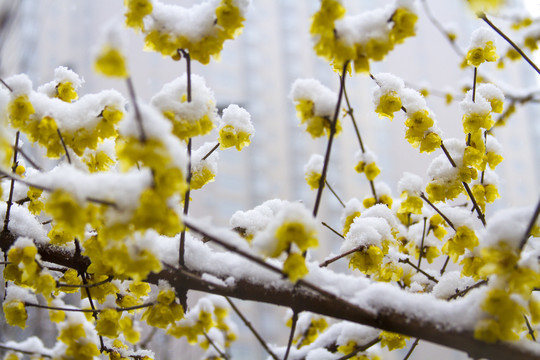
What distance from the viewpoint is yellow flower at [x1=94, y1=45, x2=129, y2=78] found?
2.38 feet

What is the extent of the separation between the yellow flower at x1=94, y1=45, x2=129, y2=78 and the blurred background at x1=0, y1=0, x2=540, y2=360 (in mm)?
20318

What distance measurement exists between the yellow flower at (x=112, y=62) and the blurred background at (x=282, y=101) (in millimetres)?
20318

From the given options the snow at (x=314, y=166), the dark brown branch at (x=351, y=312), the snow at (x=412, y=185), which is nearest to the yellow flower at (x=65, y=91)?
the dark brown branch at (x=351, y=312)

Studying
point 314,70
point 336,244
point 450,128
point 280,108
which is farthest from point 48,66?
point 450,128

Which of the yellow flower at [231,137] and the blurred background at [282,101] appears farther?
the blurred background at [282,101]

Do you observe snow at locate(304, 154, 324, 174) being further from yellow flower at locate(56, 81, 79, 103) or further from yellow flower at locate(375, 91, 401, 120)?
yellow flower at locate(56, 81, 79, 103)

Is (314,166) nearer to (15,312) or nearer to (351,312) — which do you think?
(351,312)

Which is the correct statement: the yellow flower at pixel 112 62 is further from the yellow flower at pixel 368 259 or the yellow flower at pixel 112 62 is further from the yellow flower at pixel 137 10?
the yellow flower at pixel 368 259

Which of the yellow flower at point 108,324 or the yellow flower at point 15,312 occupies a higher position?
the yellow flower at point 15,312

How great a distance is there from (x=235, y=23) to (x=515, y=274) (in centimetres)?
79

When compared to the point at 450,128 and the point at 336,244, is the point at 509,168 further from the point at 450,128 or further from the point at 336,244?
the point at 336,244

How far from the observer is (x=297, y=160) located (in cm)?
2598

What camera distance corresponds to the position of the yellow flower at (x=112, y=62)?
73cm

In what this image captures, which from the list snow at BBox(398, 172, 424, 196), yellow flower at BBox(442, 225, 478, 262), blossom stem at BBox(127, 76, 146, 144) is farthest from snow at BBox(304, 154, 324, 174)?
blossom stem at BBox(127, 76, 146, 144)
